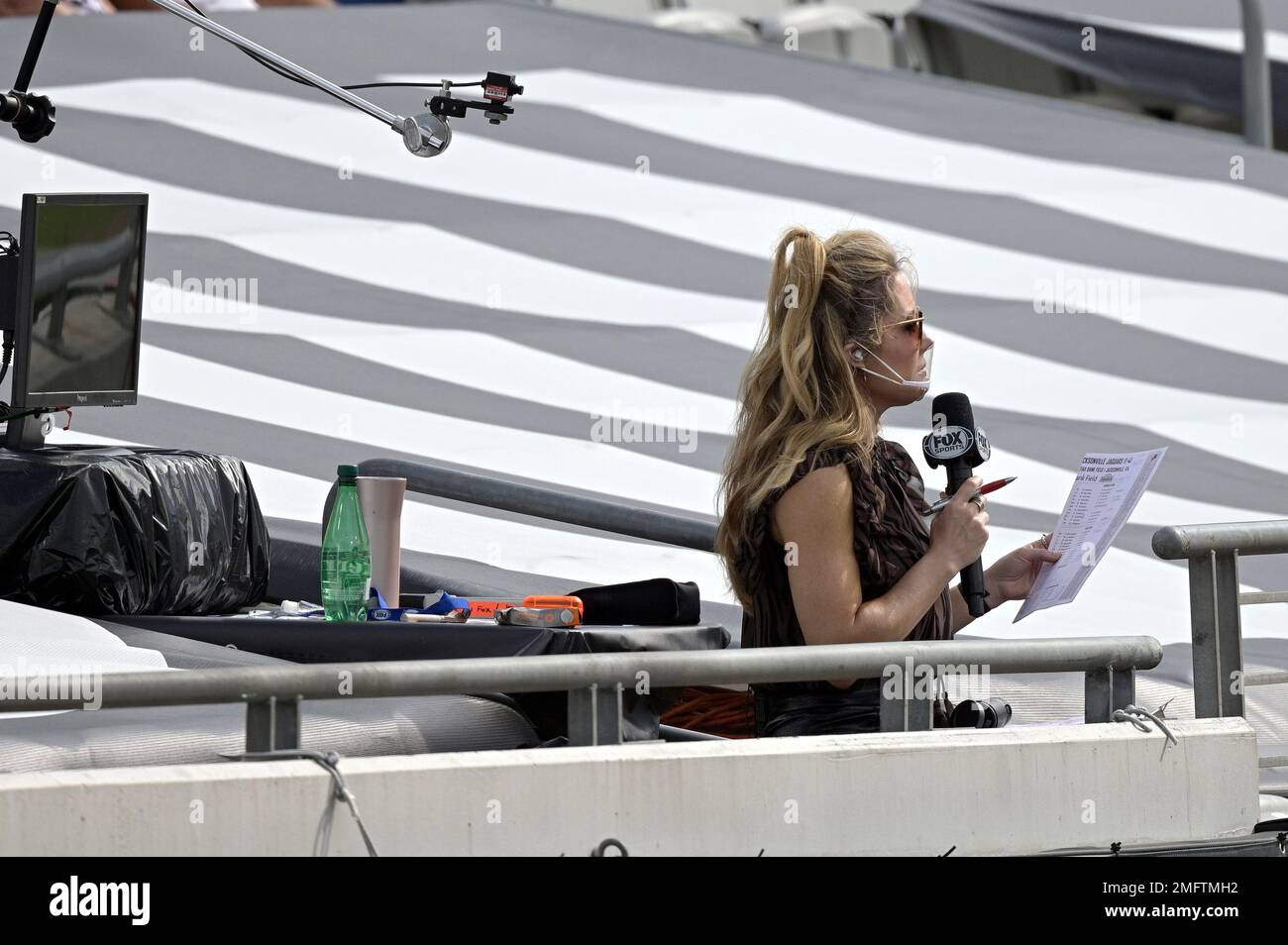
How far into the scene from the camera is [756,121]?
7270 millimetres

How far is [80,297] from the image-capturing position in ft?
10.2

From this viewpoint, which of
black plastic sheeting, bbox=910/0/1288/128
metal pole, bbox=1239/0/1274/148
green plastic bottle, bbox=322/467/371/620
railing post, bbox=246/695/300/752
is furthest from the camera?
black plastic sheeting, bbox=910/0/1288/128

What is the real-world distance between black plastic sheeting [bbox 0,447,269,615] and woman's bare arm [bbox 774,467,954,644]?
42.0 inches

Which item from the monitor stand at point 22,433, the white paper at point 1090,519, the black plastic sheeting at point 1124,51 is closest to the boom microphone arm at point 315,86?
the monitor stand at point 22,433

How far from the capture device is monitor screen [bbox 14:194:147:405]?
3.00 m

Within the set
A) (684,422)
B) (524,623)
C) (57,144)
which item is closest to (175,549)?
(524,623)

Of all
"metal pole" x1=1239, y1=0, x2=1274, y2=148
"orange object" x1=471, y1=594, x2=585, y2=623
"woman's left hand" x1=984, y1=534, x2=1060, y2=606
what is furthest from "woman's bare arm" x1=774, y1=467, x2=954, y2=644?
"metal pole" x1=1239, y1=0, x2=1274, y2=148

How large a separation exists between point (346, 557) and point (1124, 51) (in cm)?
727

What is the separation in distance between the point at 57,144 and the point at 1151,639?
494cm

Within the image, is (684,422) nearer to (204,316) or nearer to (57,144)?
(204,316)

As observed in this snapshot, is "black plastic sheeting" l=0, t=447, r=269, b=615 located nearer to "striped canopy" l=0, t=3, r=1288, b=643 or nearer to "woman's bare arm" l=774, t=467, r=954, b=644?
"woman's bare arm" l=774, t=467, r=954, b=644

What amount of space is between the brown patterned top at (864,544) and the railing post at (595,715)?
35cm

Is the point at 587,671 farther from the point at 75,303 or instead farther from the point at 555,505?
the point at 555,505

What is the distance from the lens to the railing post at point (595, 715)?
91.2 inches
